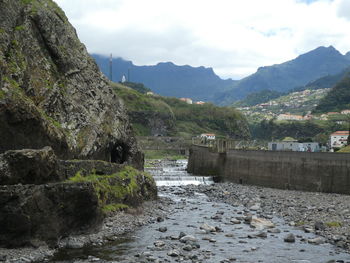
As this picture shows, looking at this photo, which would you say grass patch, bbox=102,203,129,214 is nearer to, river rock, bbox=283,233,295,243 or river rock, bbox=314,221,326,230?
river rock, bbox=283,233,295,243

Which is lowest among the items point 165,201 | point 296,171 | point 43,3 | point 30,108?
point 165,201

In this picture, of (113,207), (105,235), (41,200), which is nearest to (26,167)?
(41,200)

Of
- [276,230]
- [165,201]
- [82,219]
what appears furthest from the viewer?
[165,201]

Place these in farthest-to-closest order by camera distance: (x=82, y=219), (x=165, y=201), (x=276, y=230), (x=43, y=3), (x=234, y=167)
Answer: (x=234, y=167)
(x=43, y=3)
(x=165, y=201)
(x=276, y=230)
(x=82, y=219)

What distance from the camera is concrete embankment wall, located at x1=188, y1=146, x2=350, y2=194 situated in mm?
46188

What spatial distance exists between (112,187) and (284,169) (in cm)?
3015

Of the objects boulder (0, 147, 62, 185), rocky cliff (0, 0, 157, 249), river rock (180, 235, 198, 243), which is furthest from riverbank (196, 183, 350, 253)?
boulder (0, 147, 62, 185)

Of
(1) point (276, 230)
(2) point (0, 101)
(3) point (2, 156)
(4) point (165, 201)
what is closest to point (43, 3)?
(2) point (0, 101)

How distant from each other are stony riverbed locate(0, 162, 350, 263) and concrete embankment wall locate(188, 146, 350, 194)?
13.7 feet

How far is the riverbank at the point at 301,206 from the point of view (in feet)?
91.6

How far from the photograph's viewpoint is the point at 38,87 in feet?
129

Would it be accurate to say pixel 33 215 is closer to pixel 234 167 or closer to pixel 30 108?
pixel 30 108

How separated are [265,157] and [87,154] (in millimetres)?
27456

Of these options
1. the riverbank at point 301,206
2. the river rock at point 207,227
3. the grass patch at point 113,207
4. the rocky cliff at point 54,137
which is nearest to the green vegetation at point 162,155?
the rocky cliff at point 54,137
